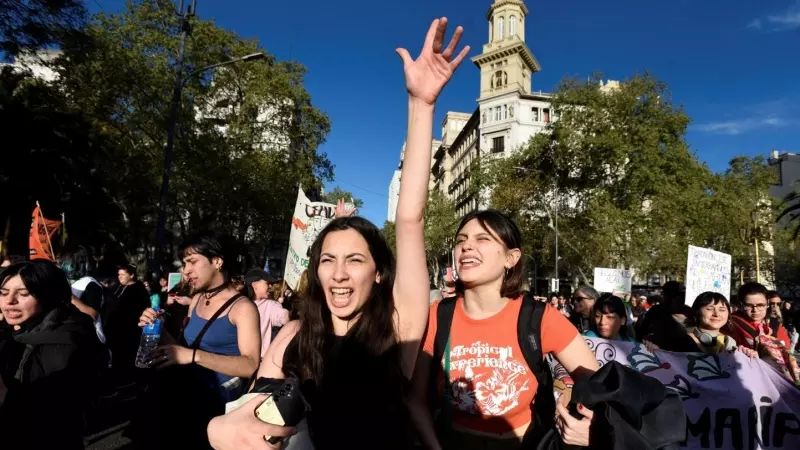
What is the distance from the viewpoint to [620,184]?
3169 centimetres

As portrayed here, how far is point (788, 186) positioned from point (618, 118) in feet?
144

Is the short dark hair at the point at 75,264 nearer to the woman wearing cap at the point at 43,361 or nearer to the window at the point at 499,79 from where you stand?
the woman wearing cap at the point at 43,361

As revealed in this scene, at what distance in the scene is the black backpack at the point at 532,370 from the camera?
2.18m

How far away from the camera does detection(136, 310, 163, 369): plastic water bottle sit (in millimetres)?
2564

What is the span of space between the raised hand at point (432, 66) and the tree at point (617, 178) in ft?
94.8

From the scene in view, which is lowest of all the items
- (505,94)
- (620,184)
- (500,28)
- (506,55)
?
(620,184)

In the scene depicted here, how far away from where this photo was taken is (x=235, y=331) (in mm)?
2971

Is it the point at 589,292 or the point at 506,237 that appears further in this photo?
the point at 589,292

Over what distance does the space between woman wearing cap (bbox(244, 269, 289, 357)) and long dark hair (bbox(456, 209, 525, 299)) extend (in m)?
3.26

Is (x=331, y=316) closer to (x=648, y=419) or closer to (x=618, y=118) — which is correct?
(x=648, y=419)

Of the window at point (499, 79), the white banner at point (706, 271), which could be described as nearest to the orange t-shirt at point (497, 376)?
the white banner at point (706, 271)

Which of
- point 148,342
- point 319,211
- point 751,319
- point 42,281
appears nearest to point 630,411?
point 148,342

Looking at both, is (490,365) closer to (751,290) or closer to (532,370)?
(532,370)

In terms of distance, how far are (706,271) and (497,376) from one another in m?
6.92
